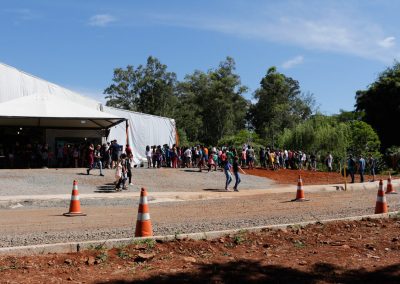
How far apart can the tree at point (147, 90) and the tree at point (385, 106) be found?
2843cm

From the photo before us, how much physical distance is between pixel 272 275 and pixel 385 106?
196ft

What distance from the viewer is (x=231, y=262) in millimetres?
6422

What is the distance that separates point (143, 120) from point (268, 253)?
3133 centimetres

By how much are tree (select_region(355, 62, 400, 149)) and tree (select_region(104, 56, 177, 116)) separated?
28.4m

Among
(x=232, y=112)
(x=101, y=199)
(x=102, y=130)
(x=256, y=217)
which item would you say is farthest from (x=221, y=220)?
(x=232, y=112)

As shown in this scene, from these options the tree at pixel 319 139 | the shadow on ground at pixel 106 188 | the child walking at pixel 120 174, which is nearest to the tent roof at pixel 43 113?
the shadow on ground at pixel 106 188

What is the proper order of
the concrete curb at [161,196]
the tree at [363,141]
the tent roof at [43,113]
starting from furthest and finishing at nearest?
the tree at [363,141] < the tent roof at [43,113] < the concrete curb at [161,196]

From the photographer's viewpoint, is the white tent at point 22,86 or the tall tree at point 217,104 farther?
the tall tree at point 217,104

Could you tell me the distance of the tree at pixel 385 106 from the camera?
59.5 meters

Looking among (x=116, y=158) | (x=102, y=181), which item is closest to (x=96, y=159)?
(x=116, y=158)

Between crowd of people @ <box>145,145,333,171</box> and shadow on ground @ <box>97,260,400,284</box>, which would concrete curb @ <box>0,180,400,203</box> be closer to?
crowd of people @ <box>145,145,333,171</box>

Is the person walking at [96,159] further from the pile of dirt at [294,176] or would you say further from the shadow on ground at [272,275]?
the shadow on ground at [272,275]

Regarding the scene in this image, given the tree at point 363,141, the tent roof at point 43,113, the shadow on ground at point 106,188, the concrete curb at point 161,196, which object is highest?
the tent roof at point 43,113

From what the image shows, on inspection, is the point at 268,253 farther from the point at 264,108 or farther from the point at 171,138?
the point at 264,108
